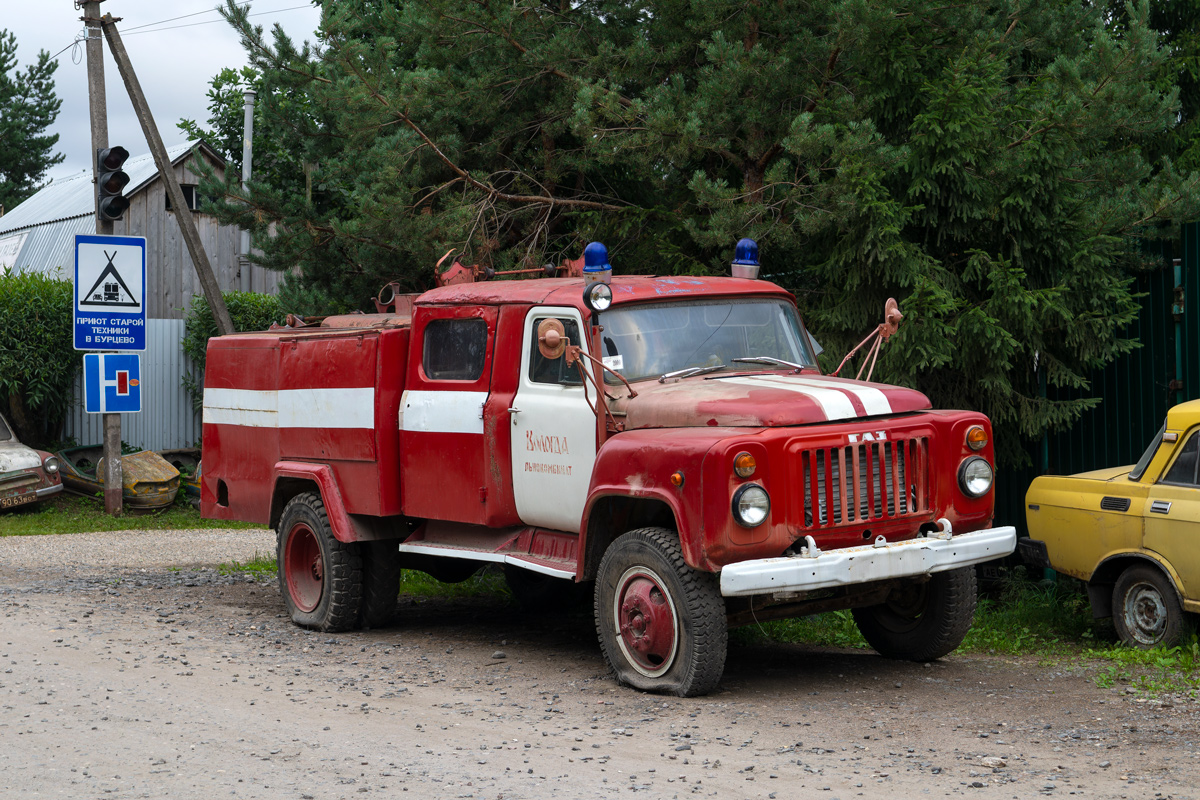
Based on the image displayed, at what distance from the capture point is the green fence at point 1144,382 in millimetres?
10000

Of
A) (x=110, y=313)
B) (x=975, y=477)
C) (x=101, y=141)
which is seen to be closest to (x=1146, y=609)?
(x=975, y=477)

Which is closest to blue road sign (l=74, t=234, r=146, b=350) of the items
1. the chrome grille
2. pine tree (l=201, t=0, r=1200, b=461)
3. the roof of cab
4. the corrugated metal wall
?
pine tree (l=201, t=0, r=1200, b=461)

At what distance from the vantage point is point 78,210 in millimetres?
30953

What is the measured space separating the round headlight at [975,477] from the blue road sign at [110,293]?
1162 centimetres

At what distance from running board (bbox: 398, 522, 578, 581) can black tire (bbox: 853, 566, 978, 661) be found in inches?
70.7

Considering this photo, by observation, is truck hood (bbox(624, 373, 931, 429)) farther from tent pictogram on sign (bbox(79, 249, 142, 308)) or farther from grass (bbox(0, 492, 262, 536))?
tent pictogram on sign (bbox(79, 249, 142, 308))

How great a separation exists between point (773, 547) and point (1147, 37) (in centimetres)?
551

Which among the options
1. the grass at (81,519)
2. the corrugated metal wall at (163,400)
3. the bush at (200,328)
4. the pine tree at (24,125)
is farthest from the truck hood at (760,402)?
the pine tree at (24,125)

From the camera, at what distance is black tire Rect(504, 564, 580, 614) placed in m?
10.1

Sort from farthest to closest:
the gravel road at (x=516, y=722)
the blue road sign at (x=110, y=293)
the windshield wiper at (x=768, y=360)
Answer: the blue road sign at (x=110, y=293) → the windshield wiper at (x=768, y=360) → the gravel road at (x=516, y=722)

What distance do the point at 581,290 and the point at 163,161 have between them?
12490 mm

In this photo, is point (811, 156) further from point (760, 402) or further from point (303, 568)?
point (303, 568)

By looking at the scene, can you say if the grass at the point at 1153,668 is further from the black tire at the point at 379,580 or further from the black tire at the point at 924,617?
the black tire at the point at 379,580

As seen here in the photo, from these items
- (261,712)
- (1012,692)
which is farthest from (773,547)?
(261,712)
